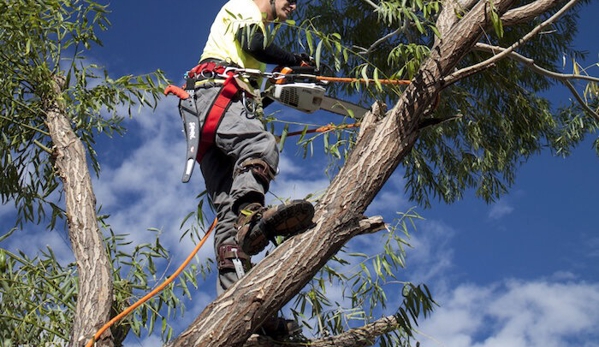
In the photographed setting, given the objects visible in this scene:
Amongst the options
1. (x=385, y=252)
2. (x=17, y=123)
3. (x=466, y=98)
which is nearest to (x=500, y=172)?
(x=466, y=98)

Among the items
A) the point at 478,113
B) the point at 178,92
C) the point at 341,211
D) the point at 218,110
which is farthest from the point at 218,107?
the point at 478,113

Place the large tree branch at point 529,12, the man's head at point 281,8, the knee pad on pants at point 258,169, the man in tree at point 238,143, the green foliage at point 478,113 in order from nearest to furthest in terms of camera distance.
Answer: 1. the man in tree at point 238,143
2. the knee pad on pants at point 258,169
3. the large tree branch at point 529,12
4. the man's head at point 281,8
5. the green foliage at point 478,113

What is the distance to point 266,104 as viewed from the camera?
3.93 m

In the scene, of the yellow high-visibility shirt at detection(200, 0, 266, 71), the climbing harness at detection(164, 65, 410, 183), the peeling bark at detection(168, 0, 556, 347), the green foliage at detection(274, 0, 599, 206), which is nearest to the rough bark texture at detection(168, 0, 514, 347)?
the peeling bark at detection(168, 0, 556, 347)

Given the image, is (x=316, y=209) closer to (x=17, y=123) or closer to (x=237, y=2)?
(x=237, y=2)

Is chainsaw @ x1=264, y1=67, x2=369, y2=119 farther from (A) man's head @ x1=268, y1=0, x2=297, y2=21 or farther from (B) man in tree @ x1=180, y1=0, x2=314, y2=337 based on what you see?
(A) man's head @ x1=268, y1=0, x2=297, y2=21

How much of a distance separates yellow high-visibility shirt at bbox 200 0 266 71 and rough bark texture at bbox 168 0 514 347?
75cm

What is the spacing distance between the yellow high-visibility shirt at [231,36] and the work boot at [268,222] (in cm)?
72

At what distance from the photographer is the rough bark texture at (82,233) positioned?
10.8ft

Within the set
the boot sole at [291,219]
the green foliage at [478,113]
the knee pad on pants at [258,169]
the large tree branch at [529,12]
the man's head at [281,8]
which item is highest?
the green foliage at [478,113]

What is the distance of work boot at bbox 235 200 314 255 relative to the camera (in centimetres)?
305

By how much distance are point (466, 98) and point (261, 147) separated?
420 centimetres

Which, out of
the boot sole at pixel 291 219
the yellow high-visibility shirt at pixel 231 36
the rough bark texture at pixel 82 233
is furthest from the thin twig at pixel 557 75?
the rough bark texture at pixel 82 233

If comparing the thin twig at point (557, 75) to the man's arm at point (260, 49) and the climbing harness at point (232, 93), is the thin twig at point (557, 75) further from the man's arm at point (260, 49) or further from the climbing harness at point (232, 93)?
the man's arm at point (260, 49)
